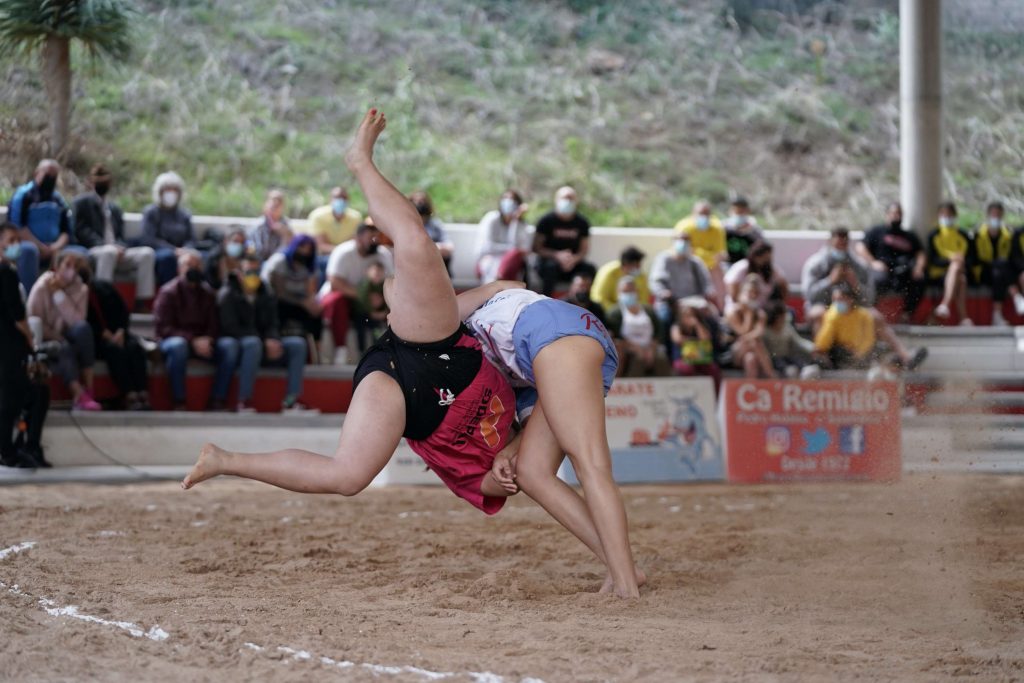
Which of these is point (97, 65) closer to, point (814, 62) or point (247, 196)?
point (247, 196)

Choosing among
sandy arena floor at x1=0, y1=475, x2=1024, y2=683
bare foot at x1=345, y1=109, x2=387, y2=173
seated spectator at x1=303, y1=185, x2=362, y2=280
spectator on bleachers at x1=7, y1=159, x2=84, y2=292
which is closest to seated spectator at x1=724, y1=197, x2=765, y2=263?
seated spectator at x1=303, y1=185, x2=362, y2=280

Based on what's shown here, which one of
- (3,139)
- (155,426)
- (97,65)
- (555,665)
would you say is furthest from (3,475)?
(555,665)

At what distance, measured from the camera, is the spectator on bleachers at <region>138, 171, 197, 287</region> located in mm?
11219

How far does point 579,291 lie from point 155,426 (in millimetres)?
3595

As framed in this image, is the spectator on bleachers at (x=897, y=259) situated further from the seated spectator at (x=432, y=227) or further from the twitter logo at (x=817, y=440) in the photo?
the seated spectator at (x=432, y=227)

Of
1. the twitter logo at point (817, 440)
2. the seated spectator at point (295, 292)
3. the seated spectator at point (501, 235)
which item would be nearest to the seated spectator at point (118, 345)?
the seated spectator at point (295, 292)

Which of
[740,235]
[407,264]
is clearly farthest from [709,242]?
[407,264]

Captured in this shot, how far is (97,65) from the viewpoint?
11016mm

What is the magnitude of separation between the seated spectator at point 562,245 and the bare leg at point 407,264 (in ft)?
23.1

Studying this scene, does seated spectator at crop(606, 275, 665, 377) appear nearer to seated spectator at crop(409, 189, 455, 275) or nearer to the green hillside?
seated spectator at crop(409, 189, 455, 275)

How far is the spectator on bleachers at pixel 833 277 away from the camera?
11375 millimetres

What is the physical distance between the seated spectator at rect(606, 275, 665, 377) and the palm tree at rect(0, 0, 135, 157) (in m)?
4.80

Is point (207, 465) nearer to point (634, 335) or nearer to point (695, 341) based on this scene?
point (634, 335)

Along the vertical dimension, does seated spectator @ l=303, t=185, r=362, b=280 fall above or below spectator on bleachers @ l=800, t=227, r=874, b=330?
above
